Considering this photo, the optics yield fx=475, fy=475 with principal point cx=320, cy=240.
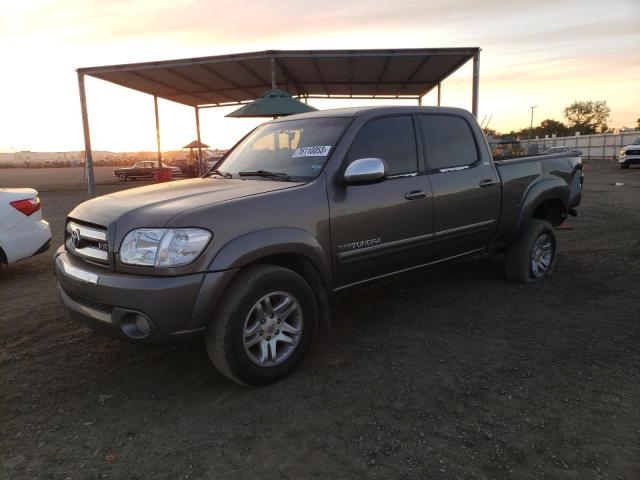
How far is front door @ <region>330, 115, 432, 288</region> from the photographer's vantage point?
11.3ft

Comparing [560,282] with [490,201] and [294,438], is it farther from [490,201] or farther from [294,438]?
[294,438]

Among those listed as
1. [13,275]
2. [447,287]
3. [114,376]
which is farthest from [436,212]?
[13,275]

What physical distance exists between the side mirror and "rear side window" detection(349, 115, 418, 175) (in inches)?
10.1

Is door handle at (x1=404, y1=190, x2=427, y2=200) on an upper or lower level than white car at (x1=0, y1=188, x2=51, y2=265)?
upper

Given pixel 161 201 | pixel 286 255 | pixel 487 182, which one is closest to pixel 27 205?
pixel 161 201

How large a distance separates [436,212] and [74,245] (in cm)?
281

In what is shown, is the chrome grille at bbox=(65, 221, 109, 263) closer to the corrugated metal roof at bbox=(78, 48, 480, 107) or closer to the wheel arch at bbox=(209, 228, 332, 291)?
the wheel arch at bbox=(209, 228, 332, 291)

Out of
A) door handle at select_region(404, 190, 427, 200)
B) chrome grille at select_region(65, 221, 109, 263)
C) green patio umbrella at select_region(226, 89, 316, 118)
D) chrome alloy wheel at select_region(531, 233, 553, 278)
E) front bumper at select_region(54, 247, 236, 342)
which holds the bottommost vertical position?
chrome alloy wheel at select_region(531, 233, 553, 278)

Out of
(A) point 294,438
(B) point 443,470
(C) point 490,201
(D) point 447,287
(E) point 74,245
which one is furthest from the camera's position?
(D) point 447,287

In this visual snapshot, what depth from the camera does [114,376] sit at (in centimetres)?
332

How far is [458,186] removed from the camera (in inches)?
168

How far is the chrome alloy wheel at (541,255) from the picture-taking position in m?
5.23

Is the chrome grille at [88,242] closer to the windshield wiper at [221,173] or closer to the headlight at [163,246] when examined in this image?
the headlight at [163,246]

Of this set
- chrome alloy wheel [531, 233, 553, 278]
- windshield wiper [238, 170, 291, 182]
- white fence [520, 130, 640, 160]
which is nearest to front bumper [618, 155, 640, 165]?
white fence [520, 130, 640, 160]
